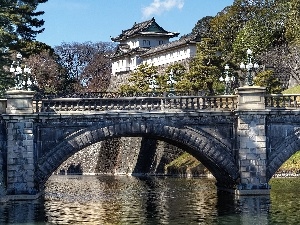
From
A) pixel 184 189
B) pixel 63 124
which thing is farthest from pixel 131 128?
pixel 184 189

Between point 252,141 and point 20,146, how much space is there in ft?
46.0

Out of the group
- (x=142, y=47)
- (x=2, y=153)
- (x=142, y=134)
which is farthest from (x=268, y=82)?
(x=142, y=47)

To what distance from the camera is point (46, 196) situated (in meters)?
46.8

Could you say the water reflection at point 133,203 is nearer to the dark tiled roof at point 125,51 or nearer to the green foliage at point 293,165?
the green foliage at point 293,165

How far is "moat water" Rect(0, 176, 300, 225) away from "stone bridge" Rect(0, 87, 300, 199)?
1910mm

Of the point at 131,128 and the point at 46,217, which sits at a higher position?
the point at 131,128

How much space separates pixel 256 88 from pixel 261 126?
2.35 meters

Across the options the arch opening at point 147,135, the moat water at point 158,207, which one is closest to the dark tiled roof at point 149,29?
the moat water at point 158,207

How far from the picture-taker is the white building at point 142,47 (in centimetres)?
10775

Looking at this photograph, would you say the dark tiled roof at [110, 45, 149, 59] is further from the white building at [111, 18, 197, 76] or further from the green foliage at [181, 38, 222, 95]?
the green foliage at [181, 38, 222, 95]

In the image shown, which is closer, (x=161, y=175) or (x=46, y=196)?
(x=46, y=196)

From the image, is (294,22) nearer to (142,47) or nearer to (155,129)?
(155,129)

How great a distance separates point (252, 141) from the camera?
4228 cm

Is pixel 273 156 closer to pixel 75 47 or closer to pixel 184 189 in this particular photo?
pixel 184 189
